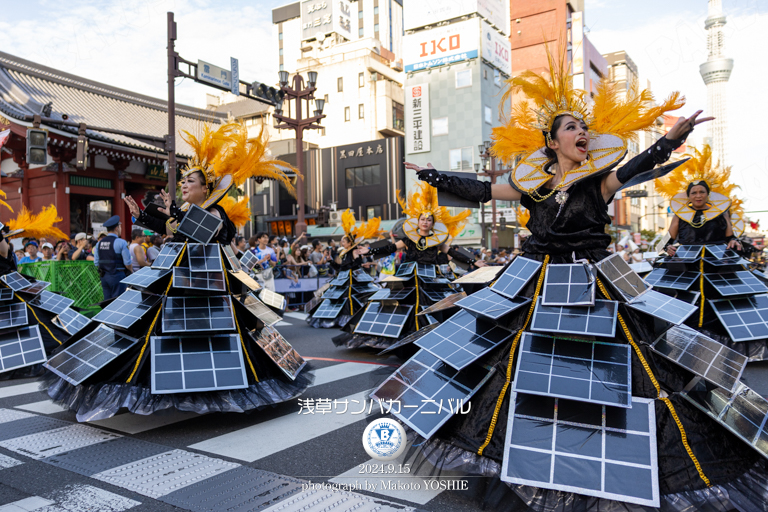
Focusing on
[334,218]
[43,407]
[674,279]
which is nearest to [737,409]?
[674,279]

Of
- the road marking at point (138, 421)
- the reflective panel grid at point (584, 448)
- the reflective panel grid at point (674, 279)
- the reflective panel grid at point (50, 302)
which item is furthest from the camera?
the reflective panel grid at point (674, 279)

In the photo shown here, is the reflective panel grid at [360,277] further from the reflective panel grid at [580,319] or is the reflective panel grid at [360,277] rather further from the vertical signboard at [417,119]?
the vertical signboard at [417,119]

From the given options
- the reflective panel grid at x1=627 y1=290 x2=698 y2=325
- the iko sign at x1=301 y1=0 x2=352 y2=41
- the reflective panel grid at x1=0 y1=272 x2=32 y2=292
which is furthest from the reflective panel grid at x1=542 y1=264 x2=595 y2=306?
the iko sign at x1=301 y1=0 x2=352 y2=41

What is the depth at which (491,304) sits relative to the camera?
2932 mm

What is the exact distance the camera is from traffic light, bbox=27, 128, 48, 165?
10429 millimetres

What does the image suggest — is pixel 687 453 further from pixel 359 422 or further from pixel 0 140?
pixel 0 140

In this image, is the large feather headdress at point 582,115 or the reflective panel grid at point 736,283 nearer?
the large feather headdress at point 582,115

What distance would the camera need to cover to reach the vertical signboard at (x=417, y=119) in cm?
3556

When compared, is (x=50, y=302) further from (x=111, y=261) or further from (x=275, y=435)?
(x=275, y=435)

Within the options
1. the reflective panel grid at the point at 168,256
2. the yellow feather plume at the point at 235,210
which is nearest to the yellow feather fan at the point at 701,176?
the yellow feather plume at the point at 235,210

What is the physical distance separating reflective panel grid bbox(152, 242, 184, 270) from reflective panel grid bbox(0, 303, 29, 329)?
8.96 feet

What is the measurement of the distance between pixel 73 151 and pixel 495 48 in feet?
98.7

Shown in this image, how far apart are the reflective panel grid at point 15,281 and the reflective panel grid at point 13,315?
198 millimetres

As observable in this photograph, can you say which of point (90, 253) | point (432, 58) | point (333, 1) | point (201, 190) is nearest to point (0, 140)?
point (90, 253)
